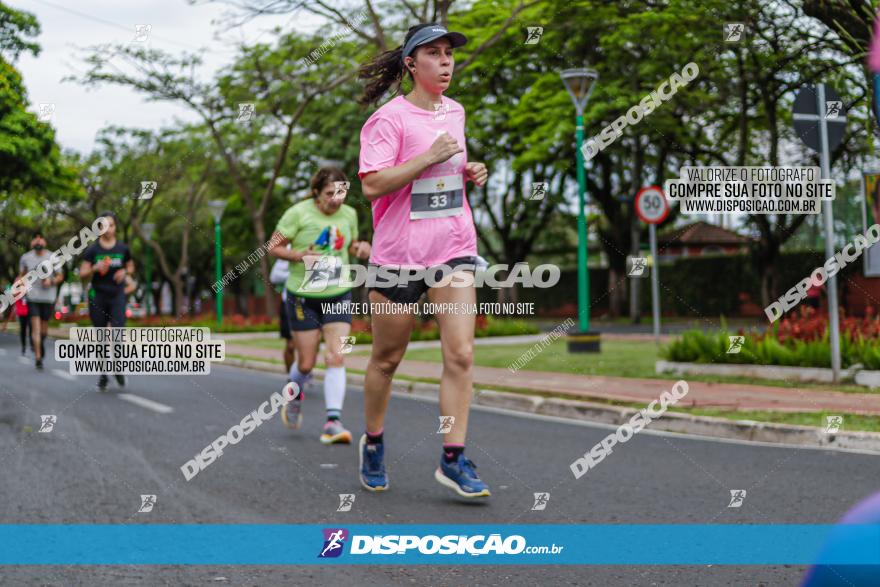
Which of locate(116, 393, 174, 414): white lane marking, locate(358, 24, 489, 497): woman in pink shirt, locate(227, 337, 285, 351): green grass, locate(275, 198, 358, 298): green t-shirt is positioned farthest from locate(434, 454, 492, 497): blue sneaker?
locate(227, 337, 285, 351): green grass

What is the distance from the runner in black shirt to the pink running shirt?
669cm

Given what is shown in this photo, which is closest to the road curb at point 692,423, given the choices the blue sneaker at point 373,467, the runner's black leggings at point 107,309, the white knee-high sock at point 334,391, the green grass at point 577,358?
the white knee-high sock at point 334,391

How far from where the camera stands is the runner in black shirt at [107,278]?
1038cm

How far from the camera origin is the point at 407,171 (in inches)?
164

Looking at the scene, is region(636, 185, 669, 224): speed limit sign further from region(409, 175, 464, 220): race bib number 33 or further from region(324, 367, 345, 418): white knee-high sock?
region(409, 175, 464, 220): race bib number 33

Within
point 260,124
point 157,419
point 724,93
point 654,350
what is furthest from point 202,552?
point 260,124

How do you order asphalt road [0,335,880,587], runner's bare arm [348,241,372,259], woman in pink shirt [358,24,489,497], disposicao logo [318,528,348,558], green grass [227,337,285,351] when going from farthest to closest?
green grass [227,337,285,351], runner's bare arm [348,241,372,259], woman in pink shirt [358,24,489,497], disposicao logo [318,528,348,558], asphalt road [0,335,880,587]

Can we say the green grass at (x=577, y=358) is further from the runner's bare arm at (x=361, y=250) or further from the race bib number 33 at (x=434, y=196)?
the race bib number 33 at (x=434, y=196)

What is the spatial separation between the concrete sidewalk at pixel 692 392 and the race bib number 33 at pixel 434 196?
4.39 m

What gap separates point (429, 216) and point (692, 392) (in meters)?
5.59

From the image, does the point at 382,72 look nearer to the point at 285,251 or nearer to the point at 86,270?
the point at 285,251

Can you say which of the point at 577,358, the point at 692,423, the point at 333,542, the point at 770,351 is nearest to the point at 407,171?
the point at 333,542

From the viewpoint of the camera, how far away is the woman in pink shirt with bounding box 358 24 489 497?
432 cm

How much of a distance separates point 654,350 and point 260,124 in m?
18.9
